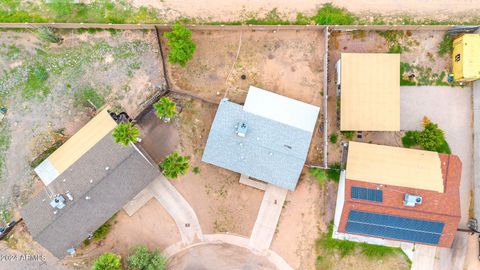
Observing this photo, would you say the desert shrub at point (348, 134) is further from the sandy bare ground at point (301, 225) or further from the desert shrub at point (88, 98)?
the desert shrub at point (88, 98)

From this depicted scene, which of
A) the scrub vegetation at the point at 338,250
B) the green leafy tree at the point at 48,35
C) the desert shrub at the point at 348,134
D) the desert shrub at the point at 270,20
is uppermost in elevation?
the desert shrub at the point at 270,20

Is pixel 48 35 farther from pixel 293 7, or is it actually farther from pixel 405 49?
pixel 405 49

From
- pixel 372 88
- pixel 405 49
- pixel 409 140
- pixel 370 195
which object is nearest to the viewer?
pixel 370 195

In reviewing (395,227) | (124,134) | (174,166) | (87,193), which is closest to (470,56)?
(395,227)

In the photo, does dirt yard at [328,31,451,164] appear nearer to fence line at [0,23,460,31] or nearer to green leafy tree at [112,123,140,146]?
fence line at [0,23,460,31]

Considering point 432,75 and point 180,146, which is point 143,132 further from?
point 432,75

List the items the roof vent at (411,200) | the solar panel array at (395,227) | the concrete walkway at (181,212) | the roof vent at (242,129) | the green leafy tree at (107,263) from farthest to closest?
the concrete walkway at (181,212) < the roof vent at (242,129) < the solar panel array at (395,227) < the green leafy tree at (107,263) < the roof vent at (411,200)

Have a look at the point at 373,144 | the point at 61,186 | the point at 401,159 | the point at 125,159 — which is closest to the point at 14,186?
the point at 61,186

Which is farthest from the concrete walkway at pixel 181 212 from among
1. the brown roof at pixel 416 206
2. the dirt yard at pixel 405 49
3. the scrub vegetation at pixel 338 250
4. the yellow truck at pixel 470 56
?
the yellow truck at pixel 470 56
